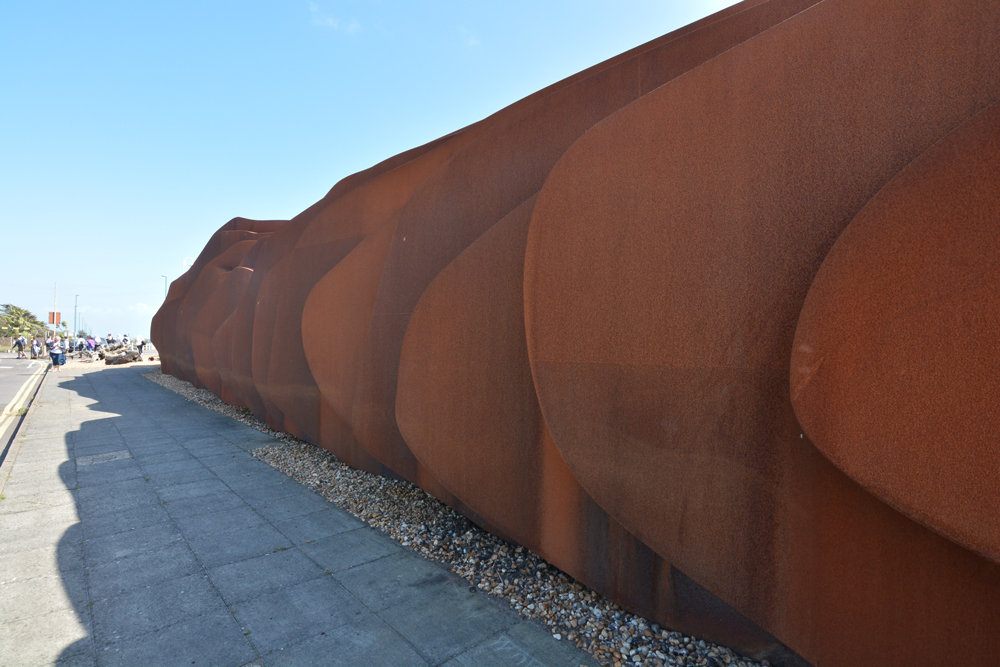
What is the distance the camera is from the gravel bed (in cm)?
308

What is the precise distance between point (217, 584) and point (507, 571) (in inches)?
95.8

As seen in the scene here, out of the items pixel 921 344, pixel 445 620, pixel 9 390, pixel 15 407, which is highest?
pixel 921 344

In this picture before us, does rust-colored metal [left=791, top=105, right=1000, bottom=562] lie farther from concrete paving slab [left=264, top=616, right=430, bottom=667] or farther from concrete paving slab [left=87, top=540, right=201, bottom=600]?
concrete paving slab [left=87, top=540, right=201, bottom=600]

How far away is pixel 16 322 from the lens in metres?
61.0

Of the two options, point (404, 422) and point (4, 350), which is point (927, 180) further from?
point (4, 350)

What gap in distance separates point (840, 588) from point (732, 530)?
1.75ft

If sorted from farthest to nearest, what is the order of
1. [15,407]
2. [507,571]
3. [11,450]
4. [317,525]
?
[15,407] → [11,450] → [317,525] → [507,571]


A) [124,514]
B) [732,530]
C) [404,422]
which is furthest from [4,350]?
[732,530]

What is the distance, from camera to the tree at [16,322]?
188 feet

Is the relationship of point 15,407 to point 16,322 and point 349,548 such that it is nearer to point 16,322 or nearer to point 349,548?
point 349,548

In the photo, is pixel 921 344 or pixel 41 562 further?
pixel 41 562

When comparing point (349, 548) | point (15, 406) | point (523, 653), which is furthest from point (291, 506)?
point (15, 406)

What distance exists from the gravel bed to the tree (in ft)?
237

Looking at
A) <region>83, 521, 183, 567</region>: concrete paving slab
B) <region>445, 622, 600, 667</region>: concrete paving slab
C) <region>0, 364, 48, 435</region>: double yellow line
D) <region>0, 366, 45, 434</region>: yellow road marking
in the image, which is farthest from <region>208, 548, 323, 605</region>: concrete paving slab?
<region>0, 366, 45, 434</region>: yellow road marking
